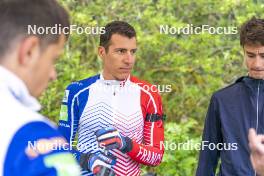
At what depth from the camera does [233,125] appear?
2.88 metres

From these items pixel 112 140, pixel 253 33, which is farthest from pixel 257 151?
pixel 253 33

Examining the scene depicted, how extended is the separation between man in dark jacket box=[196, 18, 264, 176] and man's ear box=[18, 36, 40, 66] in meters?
1.76

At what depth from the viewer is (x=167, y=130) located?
5.07m

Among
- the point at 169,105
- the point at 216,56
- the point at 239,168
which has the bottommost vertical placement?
the point at 239,168

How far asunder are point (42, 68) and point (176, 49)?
179 inches

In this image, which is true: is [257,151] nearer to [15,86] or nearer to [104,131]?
[15,86]

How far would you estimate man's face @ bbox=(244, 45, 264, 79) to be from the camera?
2.86m

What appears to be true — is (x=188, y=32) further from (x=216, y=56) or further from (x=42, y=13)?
(x=42, y=13)

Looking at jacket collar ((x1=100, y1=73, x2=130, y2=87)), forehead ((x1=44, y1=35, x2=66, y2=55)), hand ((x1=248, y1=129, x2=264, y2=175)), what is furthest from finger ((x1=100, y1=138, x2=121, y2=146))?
forehead ((x1=44, y1=35, x2=66, y2=55))

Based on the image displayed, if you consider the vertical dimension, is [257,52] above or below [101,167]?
above

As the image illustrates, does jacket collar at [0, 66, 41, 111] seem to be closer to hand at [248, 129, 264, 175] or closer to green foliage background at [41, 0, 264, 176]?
hand at [248, 129, 264, 175]

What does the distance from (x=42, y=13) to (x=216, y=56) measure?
4.53 m

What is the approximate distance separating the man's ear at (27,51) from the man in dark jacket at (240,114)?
1.76 metres

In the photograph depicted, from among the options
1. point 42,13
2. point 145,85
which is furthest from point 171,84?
point 42,13
